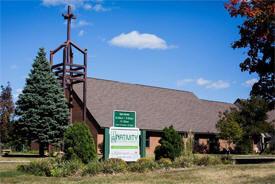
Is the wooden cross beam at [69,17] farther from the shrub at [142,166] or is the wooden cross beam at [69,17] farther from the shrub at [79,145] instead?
the shrub at [142,166]

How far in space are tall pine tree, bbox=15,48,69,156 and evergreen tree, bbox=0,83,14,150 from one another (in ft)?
20.5

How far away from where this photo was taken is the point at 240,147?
42094 millimetres

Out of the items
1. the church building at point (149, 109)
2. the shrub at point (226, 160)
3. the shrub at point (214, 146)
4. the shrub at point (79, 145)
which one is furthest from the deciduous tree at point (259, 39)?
the shrub at point (214, 146)

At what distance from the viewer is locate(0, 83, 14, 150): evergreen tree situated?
37406mm

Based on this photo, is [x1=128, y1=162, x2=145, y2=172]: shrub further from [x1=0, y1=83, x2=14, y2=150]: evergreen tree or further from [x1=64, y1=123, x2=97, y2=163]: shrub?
[x1=0, y1=83, x2=14, y2=150]: evergreen tree

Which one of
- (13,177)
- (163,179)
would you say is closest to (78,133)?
(13,177)

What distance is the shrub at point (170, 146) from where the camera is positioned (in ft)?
65.1

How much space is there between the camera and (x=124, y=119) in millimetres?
19984

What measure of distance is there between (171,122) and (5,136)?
753 inches

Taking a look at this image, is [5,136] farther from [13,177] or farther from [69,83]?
[13,177]

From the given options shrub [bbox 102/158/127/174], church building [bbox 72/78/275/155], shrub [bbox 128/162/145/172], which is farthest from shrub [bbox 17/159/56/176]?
church building [bbox 72/78/275/155]

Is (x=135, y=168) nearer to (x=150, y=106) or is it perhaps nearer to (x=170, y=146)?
(x=170, y=146)

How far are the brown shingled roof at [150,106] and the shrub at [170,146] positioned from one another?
1479 centimetres

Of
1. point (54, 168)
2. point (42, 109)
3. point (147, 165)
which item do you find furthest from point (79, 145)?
point (42, 109)
